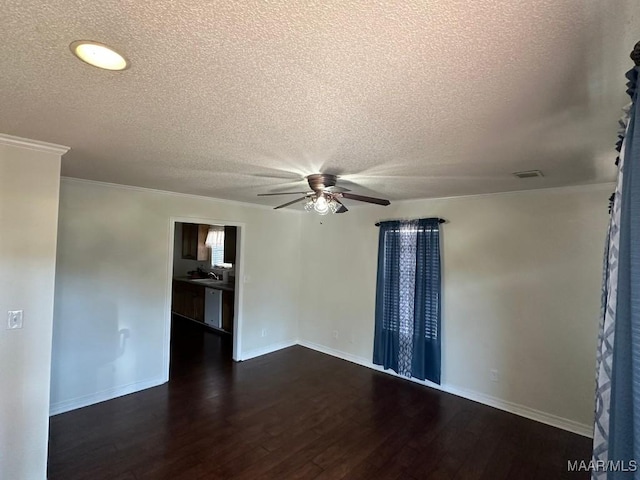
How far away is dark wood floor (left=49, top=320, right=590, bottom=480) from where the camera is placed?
8.21 ft

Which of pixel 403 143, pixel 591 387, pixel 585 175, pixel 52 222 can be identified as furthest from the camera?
pixel 591 387

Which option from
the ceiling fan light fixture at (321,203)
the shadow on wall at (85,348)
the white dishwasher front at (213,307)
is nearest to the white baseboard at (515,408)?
the ceiling fan light fixture at (321,203)

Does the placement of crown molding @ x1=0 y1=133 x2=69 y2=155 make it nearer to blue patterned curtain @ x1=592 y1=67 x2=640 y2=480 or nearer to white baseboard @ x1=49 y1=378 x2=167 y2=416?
white baseboard @ x1=49 y1=378 x2=167 y2=416

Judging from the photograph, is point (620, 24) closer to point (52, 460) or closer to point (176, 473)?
point (176, 473)

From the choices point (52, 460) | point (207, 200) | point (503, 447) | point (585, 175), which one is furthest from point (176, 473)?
point (585, 175)

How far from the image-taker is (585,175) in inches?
105

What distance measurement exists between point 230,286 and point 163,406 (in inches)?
109

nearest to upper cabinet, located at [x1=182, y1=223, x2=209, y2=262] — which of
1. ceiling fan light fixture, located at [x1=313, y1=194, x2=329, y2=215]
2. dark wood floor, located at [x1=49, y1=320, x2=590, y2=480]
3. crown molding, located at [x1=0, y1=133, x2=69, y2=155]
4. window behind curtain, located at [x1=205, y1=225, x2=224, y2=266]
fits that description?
window behind curtain, located at [x1=205, y1=225, x2=224, y2=266]

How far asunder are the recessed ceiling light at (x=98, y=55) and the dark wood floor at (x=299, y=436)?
2.73m

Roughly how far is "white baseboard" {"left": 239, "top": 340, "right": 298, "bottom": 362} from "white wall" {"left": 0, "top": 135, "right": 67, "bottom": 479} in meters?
2.82

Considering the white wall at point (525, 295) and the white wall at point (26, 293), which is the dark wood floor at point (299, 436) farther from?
the white wall at point (26, 293)

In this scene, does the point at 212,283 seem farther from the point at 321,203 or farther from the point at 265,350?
the point at 321,203

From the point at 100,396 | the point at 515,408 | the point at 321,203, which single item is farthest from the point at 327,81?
the point at 100,396

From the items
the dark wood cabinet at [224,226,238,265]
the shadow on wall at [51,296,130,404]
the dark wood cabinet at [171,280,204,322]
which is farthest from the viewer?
the dark wood cabinet at [171,280,204,322]
